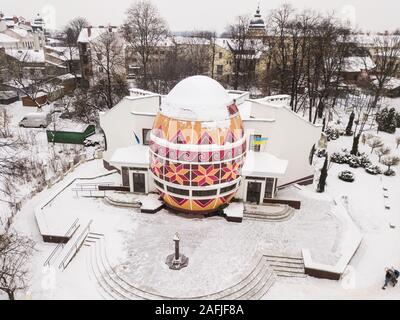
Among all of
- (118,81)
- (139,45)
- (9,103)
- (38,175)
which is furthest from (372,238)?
(9,103)

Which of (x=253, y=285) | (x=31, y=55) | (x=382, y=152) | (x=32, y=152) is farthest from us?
(x=31, y=55)

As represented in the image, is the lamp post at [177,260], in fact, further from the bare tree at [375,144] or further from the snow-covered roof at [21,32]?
the snow-covered roof at [21,32]

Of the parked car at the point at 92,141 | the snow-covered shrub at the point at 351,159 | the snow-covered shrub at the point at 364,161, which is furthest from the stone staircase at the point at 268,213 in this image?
the parked car at the point at 92,141

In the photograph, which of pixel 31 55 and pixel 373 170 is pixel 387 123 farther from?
pixel 31 55

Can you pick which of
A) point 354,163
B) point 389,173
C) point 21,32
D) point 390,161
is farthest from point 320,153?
point 21,32
